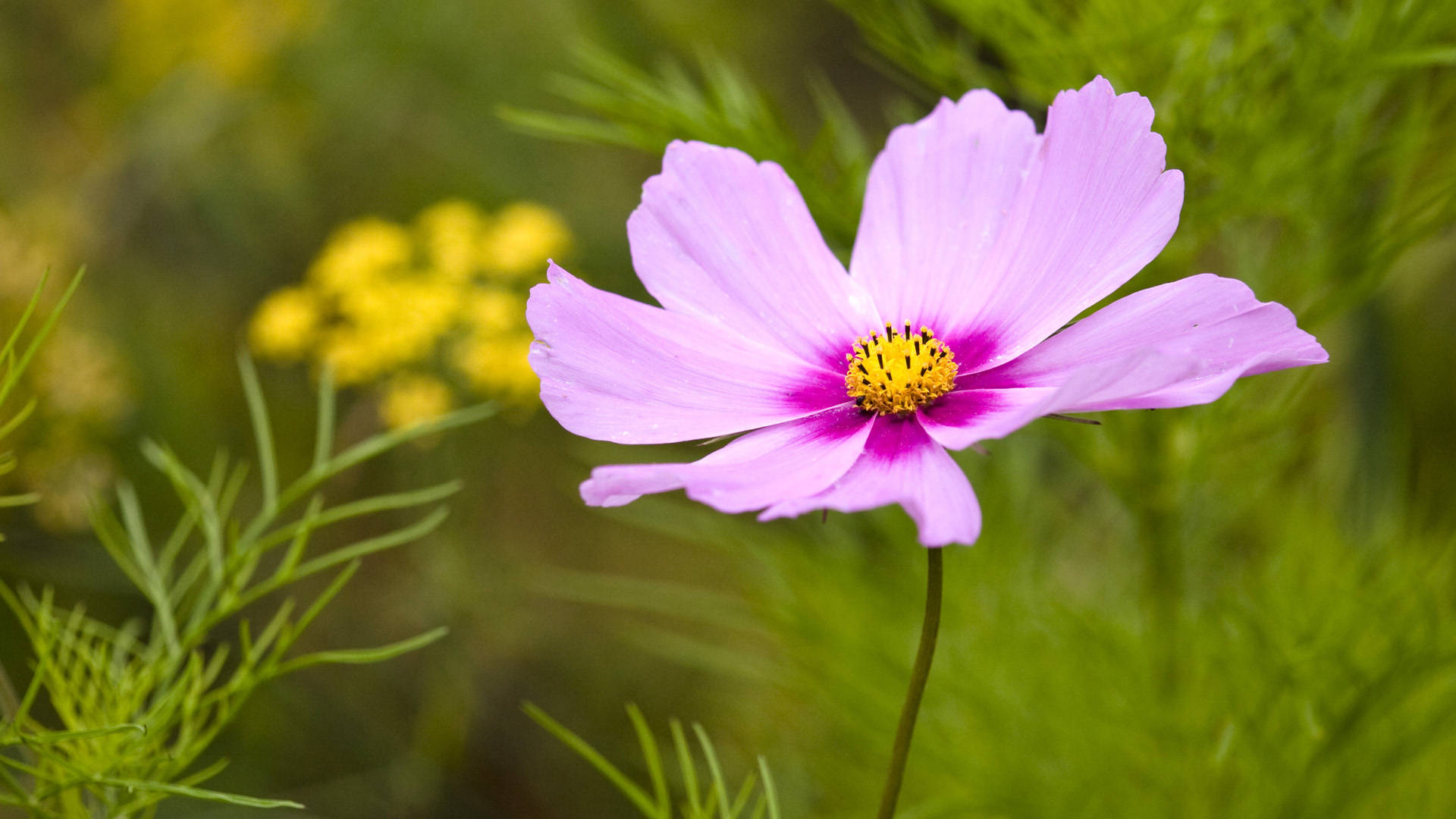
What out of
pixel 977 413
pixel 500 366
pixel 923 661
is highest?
pixel 500 366

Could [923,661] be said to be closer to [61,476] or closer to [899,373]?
[899,373]

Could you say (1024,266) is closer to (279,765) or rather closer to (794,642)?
(794,642)

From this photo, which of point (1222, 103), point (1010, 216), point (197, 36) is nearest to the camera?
point (1010, 216)

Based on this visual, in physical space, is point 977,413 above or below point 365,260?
below

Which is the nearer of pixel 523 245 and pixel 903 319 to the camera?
pixel 903 319

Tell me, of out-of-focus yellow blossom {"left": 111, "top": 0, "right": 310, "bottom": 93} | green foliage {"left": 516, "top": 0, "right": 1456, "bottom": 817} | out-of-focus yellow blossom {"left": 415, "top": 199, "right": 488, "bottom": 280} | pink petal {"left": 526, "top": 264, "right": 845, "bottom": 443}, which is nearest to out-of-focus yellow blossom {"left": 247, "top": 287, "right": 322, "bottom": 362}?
out-of-focus yellow blossom {"left": 415, "top": 199, "right": 488, "bottom": 280}

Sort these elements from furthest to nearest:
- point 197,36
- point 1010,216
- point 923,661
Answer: point 197,36 → point 1010,216 → point 923,661

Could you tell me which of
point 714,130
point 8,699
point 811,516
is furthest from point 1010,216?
point 811,516
